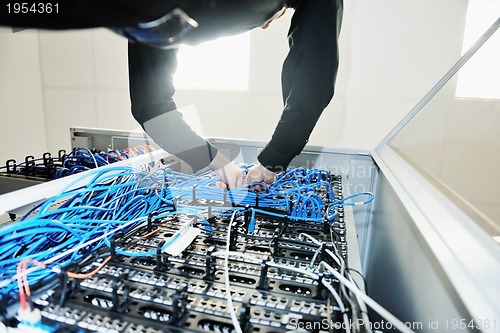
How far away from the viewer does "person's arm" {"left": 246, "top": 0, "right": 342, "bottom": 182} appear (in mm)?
815

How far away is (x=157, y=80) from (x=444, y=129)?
3.02ft

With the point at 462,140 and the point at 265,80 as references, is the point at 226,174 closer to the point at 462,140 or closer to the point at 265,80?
the point at 462,140

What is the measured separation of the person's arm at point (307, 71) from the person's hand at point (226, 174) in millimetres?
122

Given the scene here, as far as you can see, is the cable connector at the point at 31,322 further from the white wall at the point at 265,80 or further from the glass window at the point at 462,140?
the white wall at the point at 265,80

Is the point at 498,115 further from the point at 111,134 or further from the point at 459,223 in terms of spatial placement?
the point at 111,134

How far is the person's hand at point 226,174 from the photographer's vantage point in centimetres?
96

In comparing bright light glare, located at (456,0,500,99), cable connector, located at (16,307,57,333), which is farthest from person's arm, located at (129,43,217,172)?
bright light glare, located at (456,0,500,99)

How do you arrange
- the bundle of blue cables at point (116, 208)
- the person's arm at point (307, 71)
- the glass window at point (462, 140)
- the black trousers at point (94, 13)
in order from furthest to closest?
the person's arm at point (307, 71) < the glass window at point (462, 140) < the bundle of blue cables at point (116, 208) < the black trousers at point (94, 13)

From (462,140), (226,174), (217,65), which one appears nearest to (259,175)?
(226,174)

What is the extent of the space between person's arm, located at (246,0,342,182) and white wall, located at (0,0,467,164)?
4.43 ft

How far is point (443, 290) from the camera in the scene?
0.44 m

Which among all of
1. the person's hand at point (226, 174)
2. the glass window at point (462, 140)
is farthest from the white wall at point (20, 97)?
the glass window at point (462, 140)

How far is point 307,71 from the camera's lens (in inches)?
33.3

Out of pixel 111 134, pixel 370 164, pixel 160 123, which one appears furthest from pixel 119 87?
pixel 370 164
